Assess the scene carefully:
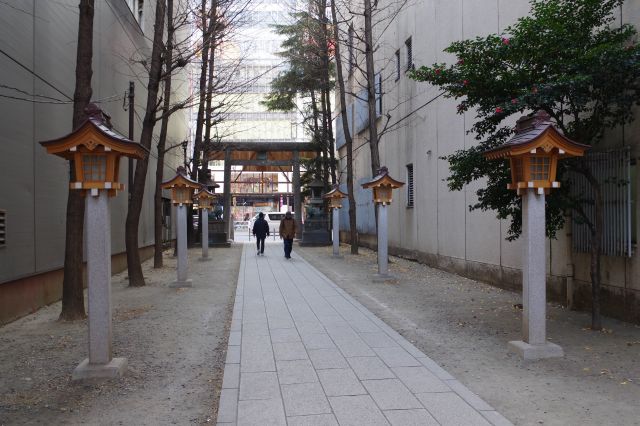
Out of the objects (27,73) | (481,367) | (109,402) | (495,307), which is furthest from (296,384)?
(27,73)

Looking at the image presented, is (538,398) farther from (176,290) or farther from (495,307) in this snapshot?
(176,290)

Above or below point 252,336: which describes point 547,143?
above

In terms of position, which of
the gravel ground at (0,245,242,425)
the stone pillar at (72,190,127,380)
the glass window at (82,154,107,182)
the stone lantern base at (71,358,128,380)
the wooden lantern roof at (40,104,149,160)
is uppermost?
the wooden lantern roof at (40,104,149,160)

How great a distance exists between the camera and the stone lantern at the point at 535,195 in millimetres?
6398

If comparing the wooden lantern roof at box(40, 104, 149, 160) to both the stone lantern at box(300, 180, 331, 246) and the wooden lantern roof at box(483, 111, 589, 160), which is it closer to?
the wooden lantern roof at box(483, 111, 589, 160)

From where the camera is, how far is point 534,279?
6.61 metres

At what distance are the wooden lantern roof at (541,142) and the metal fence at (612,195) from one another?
1746mm

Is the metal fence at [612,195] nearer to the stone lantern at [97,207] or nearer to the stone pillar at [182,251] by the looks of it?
the stone lantern at [97,207]

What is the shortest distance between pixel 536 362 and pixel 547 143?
2.57 meters

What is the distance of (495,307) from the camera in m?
9.98

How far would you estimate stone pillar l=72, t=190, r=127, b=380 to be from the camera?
5898 millimetres

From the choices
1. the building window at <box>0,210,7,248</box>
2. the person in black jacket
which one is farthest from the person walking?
the building window at <box>0,210,7,248</box>

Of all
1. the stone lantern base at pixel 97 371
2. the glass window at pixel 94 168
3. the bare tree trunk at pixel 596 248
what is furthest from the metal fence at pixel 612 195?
the stone lantern base at pixel 97 371

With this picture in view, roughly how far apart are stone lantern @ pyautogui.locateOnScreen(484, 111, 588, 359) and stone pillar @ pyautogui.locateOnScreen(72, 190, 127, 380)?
477cm
